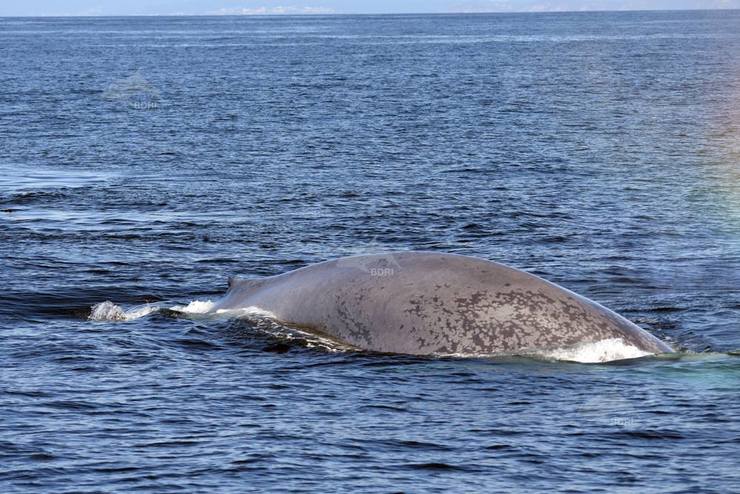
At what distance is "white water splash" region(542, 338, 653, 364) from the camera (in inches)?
600

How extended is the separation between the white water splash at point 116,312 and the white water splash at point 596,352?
6858 mm

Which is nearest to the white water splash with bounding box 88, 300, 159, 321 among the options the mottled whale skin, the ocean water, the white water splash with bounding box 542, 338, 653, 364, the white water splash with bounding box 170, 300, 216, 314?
the ocean water

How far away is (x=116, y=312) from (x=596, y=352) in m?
7.76

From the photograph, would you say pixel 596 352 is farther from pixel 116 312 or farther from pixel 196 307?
pixel 116 312

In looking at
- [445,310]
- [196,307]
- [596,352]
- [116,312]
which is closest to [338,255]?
[196,307]

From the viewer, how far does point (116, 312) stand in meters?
19.8

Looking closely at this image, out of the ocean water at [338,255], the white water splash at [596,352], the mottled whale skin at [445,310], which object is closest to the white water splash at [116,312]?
the ocean water at [338,255]

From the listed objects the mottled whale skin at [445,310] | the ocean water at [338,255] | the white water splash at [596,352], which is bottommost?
the ocean water at [338,255]

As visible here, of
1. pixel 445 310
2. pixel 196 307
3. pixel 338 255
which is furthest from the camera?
pixel 338 255

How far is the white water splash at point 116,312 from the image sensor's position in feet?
64.3

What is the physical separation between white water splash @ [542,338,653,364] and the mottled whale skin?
0.08 metres

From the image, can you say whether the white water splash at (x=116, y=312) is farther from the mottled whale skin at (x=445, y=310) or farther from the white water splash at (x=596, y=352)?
the white water splash at (x=596, y=352)

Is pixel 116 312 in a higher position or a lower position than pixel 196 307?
lower

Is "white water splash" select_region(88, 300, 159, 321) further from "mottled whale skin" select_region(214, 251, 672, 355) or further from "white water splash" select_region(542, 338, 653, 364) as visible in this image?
"white water splash" select_region(542, 338, 653, 364)
